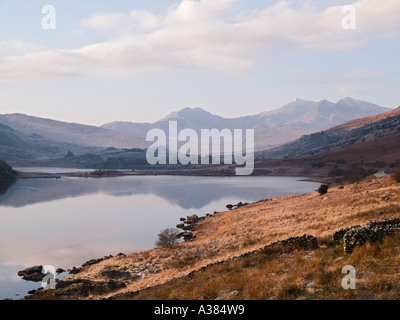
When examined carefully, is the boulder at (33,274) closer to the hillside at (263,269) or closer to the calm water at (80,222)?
the calm water at (80,222)

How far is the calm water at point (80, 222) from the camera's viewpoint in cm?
3650

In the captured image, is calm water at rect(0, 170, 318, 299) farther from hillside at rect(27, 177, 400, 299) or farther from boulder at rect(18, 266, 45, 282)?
hillside at rect(27, 177, 400, 299)

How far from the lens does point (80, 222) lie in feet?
183

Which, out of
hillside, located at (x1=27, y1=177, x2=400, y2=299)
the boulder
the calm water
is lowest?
the calm water

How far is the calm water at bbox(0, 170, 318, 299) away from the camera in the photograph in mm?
36500

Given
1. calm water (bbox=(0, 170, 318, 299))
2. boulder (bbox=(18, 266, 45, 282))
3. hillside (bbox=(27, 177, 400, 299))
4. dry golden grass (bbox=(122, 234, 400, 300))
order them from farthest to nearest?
calm water (bbox=(0, 170, 318, 299))
boulder (bbox=(18, 266, 45, 282))
hillside (bbox=(27, 177, 400, 299))
dry golden grass (bbox=(122, 234, 400, 300))

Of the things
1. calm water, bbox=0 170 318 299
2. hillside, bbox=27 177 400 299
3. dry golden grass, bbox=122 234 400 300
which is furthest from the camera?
calm water, bbox=0 170 318 299

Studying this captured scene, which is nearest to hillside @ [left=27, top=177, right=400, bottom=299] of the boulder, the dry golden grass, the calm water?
the dry golden grass

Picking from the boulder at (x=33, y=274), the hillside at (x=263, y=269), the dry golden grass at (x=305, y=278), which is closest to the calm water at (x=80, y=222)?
the boulder at (x=33, y=274)

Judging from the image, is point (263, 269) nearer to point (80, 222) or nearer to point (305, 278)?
point (305, 278)

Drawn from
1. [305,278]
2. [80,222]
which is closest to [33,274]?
[305,278]

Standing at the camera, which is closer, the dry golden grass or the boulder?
the dry golden grass
